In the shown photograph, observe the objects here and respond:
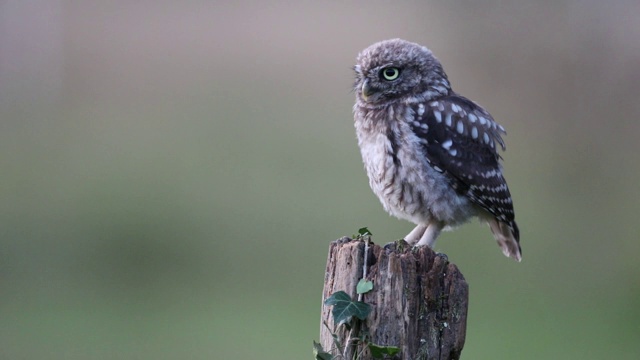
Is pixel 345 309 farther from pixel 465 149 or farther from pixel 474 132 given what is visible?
pixel 474 132

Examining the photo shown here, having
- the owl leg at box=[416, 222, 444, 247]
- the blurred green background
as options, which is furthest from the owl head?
the blurred green background

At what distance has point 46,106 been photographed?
1739cm

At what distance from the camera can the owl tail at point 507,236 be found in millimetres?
5602

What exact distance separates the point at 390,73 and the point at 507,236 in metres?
1.14

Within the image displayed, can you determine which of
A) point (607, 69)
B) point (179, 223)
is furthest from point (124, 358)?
point (607, 69)

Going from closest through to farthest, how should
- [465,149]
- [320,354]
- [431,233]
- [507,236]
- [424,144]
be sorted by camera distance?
[320,354], [424,144], [465,149], [431,233], [507,236]

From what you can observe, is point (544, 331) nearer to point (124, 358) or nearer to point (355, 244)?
point (124, 358)

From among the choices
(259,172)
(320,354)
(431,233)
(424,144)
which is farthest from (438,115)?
(259,172)

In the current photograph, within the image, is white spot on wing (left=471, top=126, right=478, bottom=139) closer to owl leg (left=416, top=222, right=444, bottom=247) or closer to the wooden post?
owl leg (left=416, top=222, right=444, bottom=247)

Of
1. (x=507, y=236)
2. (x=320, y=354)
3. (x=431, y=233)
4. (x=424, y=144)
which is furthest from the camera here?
(x=507, y=236)

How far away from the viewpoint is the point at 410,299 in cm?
351

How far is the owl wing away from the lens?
17.1 feet

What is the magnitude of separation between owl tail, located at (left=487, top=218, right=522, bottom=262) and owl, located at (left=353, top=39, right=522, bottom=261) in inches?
0.9

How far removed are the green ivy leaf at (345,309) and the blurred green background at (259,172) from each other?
18.3 feet
